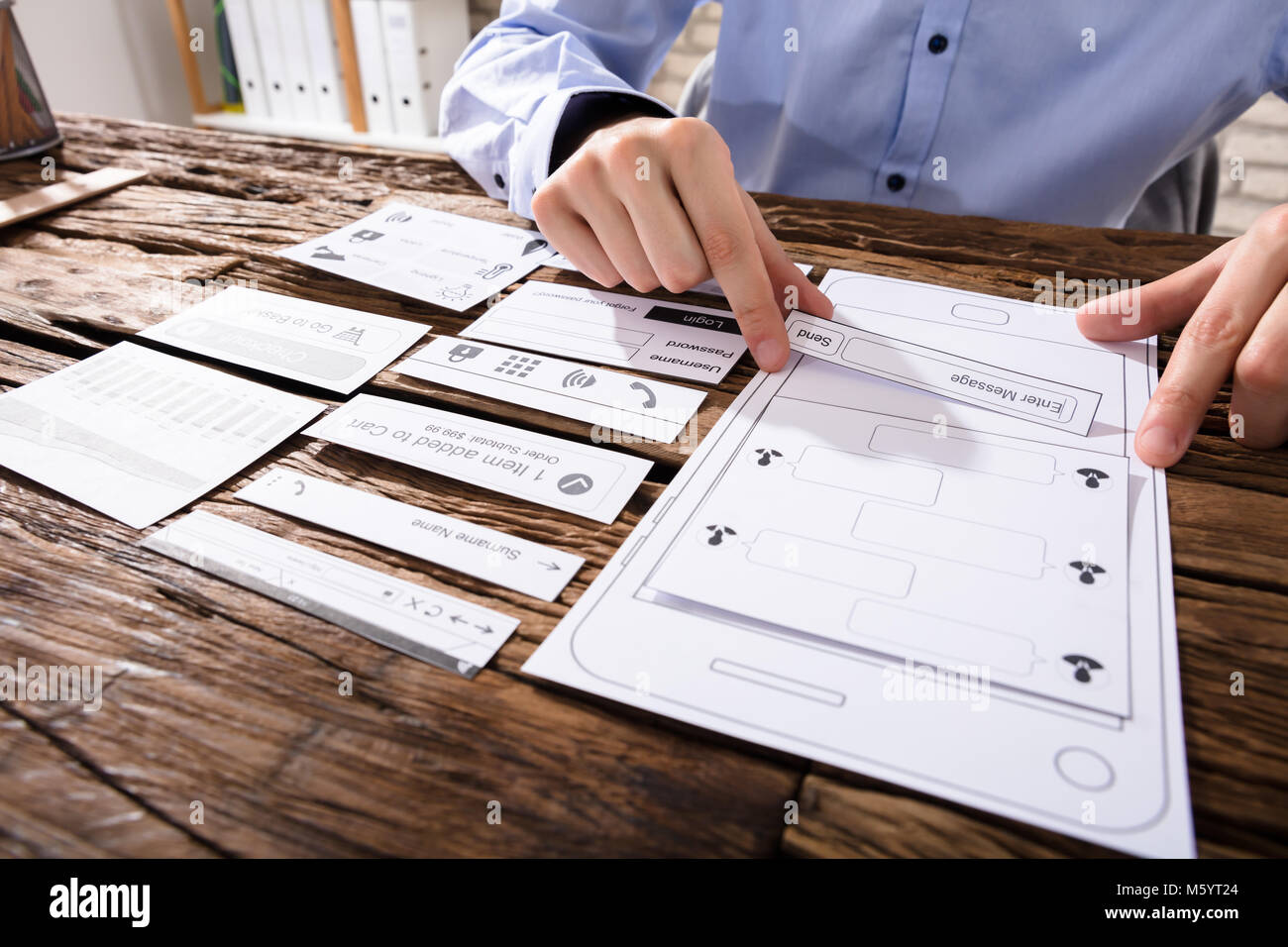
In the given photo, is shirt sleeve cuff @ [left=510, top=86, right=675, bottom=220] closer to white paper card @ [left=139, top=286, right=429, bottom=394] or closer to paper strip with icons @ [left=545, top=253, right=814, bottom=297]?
paper strip with icons @ [left=545, top=253, right=814, bottom=297]

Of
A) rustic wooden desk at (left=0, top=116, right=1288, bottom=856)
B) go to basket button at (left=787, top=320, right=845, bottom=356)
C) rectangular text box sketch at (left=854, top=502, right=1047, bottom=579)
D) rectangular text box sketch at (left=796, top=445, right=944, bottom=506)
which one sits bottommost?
rustic wooden desk at (left=0, top=116, right=1288, bottom=856)

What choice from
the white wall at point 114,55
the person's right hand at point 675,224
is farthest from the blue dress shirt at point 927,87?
the white wall at point 114,55

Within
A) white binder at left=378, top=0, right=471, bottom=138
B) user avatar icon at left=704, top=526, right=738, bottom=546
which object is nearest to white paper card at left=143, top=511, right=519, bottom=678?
user avatar icon at left=704, top=526, right=738, bottom=546

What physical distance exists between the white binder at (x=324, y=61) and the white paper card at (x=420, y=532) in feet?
5.93

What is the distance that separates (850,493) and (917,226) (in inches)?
16.9

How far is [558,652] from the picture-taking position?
36cm

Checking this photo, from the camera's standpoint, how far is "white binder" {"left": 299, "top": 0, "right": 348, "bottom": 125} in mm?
1830

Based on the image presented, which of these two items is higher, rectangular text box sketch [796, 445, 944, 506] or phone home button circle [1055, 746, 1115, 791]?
rectangular text box sketch [796, 445, 944, 506]

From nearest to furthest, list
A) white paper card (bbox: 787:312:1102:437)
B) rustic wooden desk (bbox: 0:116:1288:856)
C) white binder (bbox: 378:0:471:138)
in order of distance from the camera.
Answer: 1. rustic wooden desk (bbox: 0:116:1288:856)
2. white paper card (bbox: 787:312:1102:437)
3. white binder (bbox: 378:0:471:138)

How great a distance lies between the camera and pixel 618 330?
610mm

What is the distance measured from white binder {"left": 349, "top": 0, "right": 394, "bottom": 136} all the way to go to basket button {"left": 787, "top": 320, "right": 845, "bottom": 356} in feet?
5.55

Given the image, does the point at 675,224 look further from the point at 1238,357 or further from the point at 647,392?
the point at 1238,357

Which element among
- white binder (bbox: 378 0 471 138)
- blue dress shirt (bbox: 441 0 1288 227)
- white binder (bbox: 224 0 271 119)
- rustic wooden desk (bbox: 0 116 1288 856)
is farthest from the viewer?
white binder (bbox: 224 0 271 119)
